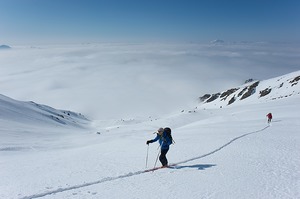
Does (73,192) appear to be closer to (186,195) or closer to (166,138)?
(186,195)

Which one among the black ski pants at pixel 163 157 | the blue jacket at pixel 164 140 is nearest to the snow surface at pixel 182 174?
the black ski pants at pixel 163 157

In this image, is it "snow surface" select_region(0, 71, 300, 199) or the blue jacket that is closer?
"snow surface" select_region(0, 71, 300, 199)

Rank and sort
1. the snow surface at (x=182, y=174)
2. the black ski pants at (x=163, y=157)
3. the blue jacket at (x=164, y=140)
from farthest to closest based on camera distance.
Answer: the black ski pants at (x=163, y=157)
the blue jacket at (x=164, y=140)
the snow surface at (x=182, y=174)

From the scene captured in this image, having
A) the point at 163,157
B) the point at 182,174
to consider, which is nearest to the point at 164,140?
the point at 163,157

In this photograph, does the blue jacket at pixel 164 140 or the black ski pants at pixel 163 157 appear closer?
the blue jacket at pixel 164 140

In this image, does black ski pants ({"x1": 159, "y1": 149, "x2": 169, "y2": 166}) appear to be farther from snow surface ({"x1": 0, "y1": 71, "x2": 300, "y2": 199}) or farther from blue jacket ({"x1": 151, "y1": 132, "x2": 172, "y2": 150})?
snow surface ({"x1": 0, "y1": 71, "x2": 300, "y2": 199})

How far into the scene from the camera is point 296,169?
11.3 m

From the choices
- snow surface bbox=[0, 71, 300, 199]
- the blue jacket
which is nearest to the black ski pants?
the blue jacket

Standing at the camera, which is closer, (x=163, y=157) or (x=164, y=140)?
(x=164, y=140)

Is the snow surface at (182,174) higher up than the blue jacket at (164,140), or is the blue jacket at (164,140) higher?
the blue jacket at (164,140)

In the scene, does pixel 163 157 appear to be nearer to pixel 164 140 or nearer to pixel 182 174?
pixel 164 140

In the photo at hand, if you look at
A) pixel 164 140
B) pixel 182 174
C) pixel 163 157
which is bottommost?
pixel 182 174

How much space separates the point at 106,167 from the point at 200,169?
4493 millimetres

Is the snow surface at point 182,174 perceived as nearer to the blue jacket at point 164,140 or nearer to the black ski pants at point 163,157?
the black ski pants at point 163,157
